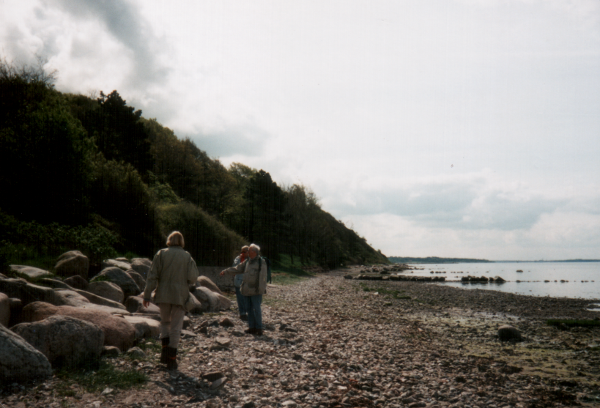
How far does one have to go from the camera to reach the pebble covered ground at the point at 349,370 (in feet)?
21.6

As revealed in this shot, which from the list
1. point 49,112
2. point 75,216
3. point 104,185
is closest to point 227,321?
point 75,216

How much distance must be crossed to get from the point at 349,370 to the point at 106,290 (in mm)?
8174

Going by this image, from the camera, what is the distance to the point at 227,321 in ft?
41.1

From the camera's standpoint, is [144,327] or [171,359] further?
[144,327]

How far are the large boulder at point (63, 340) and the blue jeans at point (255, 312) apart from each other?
5226mm

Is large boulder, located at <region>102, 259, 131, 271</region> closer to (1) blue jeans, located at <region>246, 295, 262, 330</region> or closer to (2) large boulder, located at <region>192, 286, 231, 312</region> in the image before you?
(2) large boulder, located at <region>192, 286, 231, 312</region>

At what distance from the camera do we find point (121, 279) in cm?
1384

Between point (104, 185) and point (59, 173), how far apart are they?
19.7ft

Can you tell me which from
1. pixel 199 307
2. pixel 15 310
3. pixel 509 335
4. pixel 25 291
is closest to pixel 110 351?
pixel 15 310

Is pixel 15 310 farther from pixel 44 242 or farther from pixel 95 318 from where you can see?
pixel 44 242

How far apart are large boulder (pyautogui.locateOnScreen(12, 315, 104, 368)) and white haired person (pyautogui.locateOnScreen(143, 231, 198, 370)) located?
1.22 metres

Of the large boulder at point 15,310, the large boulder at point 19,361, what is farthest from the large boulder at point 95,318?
the large boulder at point 19,361

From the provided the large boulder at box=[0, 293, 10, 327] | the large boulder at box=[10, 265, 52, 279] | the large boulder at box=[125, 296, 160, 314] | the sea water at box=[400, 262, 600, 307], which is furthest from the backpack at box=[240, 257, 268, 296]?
the sea water at box=[400, 262, 600, 307]

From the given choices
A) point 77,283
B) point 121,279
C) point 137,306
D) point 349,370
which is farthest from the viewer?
point 121,279
